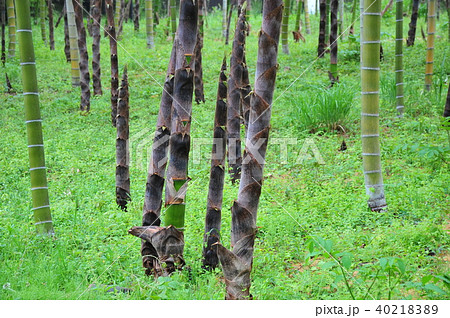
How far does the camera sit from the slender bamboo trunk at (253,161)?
2.91 metres

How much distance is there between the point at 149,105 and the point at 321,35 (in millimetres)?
4946

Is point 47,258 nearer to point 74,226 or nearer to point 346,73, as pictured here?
point 74,226

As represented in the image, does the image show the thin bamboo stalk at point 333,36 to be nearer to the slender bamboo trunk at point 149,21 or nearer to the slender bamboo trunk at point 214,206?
the slender bamboo trunk at point 214,206

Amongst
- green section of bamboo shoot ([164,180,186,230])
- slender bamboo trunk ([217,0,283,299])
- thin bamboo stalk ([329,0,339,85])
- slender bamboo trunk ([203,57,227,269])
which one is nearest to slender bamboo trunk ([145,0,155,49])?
thin bamboo stalk ([329,0,339,85])

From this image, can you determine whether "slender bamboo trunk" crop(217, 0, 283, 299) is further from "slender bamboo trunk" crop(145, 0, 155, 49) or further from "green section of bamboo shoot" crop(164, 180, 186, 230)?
"slender bamboo trunk" crop(145, 0, 155, 49)

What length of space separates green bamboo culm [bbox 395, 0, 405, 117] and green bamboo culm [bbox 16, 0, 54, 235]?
5.39 meters

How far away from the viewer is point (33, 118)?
427 cm

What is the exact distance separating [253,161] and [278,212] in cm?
222

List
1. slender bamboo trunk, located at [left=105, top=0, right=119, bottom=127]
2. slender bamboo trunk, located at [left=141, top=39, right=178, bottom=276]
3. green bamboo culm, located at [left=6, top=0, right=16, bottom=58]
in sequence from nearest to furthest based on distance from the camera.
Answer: slender bamboo trunk, located at [left=141, top=39, right=178, bottom=276], slender bamboo trunk, located at [left=105, top=0, right=119, bottom=127], green bamboo culm, located at [left=6, top=0, right=16, bottom=58]

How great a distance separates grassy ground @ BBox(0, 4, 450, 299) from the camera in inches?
127

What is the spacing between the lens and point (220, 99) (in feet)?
14.1

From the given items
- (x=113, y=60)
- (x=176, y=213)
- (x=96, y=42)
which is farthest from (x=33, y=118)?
(x=96, y=42)

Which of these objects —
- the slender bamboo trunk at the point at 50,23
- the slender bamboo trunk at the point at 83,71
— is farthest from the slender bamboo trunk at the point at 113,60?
the slender bamboo trunk at the point at 50,23

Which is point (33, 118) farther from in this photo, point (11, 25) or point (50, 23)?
point (50, 23)
